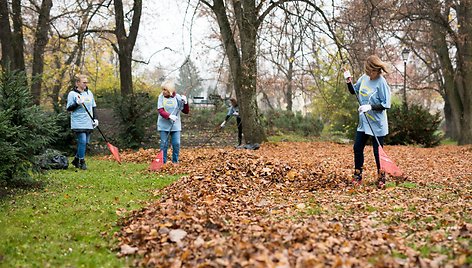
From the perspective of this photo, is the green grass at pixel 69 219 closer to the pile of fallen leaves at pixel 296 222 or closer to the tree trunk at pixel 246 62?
the pile of fallen leaves at pixel 296 222

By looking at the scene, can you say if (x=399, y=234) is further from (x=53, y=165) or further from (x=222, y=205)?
(x=53, y=165)

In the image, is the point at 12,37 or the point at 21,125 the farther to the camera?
the point at 12,37

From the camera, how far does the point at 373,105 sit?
659 cm

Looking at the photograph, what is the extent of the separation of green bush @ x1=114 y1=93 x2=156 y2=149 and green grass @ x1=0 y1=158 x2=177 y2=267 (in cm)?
628

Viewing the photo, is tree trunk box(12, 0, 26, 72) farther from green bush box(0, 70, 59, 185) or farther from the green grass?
green bush box(0, 70, 59, 185)

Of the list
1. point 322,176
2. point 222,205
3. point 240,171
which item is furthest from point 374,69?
point 222,205

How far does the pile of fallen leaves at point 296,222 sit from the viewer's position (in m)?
3.46

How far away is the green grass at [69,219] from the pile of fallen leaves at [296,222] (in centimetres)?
25

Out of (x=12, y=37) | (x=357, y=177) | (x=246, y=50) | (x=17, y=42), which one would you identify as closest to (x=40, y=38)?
(x=17, y=42)

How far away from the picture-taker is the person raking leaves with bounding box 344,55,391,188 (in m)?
6.58

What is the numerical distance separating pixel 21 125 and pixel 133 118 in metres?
7.56

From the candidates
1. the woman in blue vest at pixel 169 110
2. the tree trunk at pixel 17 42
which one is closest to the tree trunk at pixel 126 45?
the tree trunk at pixel 17 42

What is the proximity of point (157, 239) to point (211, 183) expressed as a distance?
2.27 meters

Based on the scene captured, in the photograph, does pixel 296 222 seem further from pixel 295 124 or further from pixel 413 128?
pixel 295 124
